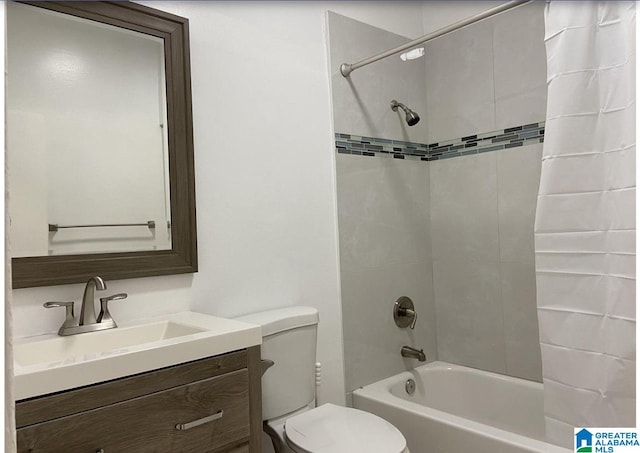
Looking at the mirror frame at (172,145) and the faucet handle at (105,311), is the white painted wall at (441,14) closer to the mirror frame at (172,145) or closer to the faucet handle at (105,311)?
the mirror frame at (172,145)

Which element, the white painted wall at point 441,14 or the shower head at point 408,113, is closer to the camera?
the shower head at point 408,113

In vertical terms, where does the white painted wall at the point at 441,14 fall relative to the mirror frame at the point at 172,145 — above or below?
above

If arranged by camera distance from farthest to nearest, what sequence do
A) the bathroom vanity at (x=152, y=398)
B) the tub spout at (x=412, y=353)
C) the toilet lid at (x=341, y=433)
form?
the tub spout at (x=412, y=353) → the toilet lid at (x=341, y=433) → the bathroom vanity at (x=152, y=398)

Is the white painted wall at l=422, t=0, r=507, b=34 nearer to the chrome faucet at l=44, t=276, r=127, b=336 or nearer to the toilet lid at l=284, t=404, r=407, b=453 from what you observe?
the toilet lid at l=284, t=404, r=407, b=453

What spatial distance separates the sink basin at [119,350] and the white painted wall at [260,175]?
0.11 meters

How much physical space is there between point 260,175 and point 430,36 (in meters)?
0.87

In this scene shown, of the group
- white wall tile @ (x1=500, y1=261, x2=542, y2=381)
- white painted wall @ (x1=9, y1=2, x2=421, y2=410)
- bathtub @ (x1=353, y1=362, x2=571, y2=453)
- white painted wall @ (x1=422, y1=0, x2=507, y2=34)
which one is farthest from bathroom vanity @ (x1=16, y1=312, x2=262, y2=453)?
white painted wall @ (x1=422, y1=0, x2=507, y2=34)

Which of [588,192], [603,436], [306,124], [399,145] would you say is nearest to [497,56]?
[399,145]

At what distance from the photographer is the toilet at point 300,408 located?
1.53 meters

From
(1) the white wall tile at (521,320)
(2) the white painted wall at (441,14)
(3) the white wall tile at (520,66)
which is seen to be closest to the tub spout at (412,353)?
(1) the white wall tile at (521,320)

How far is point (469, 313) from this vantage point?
2527 millimetres

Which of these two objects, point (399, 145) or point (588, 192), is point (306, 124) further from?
point (588, 192)

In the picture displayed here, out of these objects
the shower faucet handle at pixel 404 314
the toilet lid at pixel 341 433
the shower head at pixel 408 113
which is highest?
the shower head at pixel 408 113

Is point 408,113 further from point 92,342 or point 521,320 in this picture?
point 92,342
